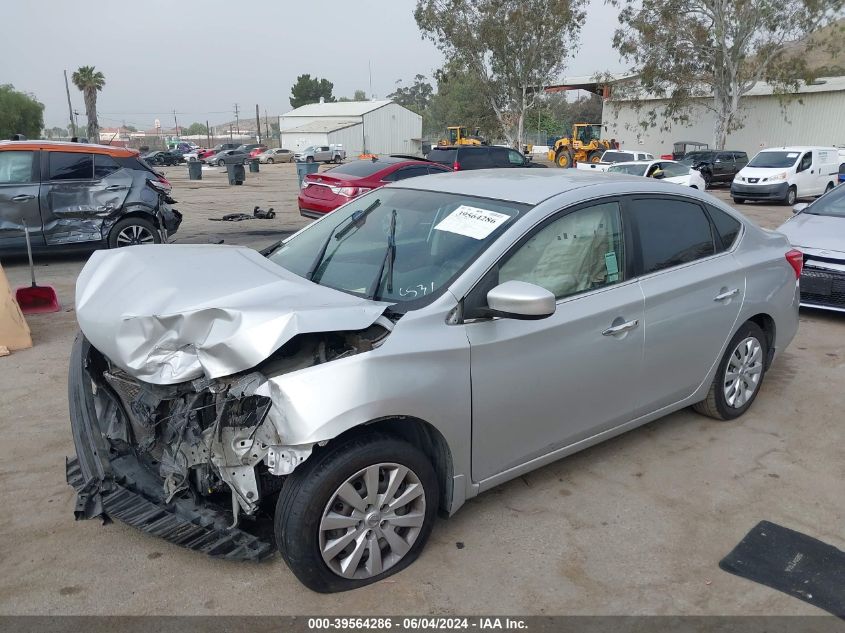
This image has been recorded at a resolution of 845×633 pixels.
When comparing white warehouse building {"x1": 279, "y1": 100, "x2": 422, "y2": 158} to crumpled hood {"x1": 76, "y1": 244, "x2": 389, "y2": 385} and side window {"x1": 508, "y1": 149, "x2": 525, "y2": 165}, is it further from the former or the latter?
crumpled hood {"x1": 76, "y1": 244, "x2": 389, "y2": 385}

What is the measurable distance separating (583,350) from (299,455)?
4.94 ft

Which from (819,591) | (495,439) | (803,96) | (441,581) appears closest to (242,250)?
(495,439)

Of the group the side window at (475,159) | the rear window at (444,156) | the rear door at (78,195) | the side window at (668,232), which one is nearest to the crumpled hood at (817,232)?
the side window at (668,232)

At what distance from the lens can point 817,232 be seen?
691 cm

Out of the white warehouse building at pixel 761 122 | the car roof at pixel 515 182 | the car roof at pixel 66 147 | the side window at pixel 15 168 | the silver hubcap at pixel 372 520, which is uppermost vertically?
the white warehouse building at pixel 761 122

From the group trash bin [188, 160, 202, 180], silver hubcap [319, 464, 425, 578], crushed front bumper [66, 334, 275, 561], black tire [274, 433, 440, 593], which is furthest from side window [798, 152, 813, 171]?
trash bin [188, 160, 202, 180]

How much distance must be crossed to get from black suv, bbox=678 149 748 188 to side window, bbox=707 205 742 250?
24.6 m

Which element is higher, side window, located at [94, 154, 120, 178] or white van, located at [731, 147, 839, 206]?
side window, located at [94, 154, 120, 178]

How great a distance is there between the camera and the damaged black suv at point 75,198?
890cm

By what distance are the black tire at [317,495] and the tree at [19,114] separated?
6497cm

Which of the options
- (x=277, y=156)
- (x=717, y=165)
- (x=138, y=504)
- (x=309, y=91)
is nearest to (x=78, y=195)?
(x=138, y=504)

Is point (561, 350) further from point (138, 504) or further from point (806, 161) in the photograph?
point (806, 161)

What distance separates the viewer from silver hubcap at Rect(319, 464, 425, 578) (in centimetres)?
275

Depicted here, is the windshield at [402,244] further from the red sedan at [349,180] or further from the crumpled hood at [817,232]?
the red sedan at [349,180]
